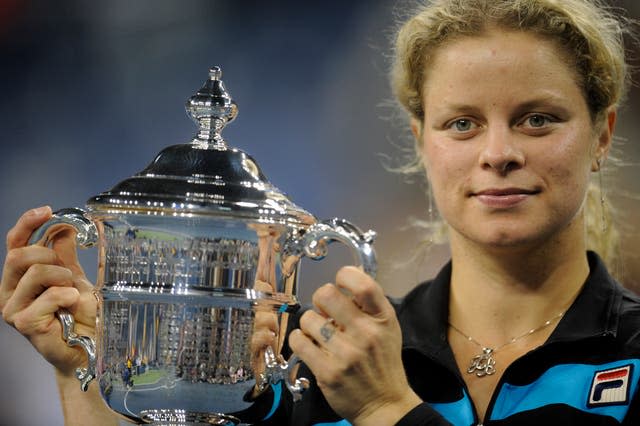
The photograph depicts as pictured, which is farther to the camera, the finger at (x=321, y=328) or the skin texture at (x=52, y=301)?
the skin texture at (x=52, y=301)

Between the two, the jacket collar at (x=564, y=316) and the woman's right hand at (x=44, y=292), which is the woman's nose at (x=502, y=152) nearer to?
the jacket collar at (x=564, y=316)

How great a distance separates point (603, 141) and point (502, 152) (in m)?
0.25

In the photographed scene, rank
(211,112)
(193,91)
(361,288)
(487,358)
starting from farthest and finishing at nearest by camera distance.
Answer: (193,91)
(487,358)
(211,112)
(361,288)

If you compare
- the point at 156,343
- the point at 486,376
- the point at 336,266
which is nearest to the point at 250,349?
the point at 156,343

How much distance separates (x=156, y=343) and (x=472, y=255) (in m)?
0.54

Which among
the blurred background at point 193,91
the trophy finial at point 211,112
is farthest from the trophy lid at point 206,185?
the blurred background at point 193,91

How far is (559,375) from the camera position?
1.26 meters

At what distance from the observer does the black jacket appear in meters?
1.23

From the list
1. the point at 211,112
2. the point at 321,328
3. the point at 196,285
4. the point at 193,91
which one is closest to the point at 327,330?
the point at 321,328

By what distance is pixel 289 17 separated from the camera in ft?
8.09

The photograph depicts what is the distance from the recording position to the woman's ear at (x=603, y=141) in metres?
1.38

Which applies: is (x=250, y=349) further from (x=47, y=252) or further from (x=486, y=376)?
(x=486, y=376)

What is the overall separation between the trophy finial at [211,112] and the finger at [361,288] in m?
0.21

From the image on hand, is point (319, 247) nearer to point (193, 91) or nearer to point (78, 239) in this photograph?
point (78, 239)
